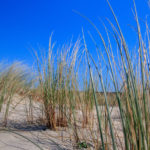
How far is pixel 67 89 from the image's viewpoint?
1766 mm

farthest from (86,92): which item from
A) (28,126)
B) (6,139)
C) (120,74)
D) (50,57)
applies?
(120,74)

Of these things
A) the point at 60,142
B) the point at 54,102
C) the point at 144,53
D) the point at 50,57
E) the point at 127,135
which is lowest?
the point at 60,142

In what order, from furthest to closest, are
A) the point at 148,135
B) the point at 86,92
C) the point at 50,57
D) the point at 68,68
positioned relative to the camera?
the point at 86,92, the point at 50,57, the point at 68,68, the point at 148,135

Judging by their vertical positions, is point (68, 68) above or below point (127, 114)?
above

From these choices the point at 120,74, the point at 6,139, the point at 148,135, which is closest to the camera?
the point at 148,135

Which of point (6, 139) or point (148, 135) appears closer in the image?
point (148, 135)

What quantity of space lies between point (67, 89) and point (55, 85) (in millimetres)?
134

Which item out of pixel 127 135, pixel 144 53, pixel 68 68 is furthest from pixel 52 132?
pixel 144 53

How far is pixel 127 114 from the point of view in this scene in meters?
0.85

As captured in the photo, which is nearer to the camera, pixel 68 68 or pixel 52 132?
pixel 52 132

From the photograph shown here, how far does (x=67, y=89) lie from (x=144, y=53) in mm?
1001

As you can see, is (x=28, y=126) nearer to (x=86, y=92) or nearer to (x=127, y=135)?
(x=86, y=92)

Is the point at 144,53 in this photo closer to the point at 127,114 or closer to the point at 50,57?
the point at 127,114

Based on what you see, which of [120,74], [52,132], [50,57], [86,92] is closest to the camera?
[120,74]
